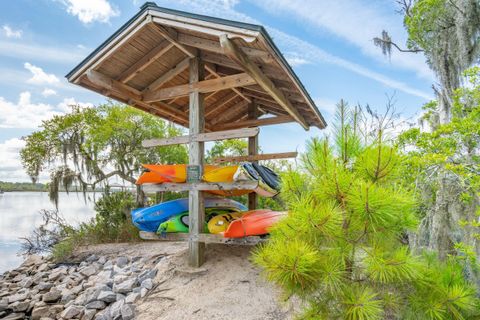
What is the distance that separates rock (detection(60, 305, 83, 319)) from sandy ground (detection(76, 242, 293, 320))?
1012 millimetres

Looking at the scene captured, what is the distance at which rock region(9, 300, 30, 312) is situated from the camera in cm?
518

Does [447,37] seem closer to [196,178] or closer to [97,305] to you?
[196,178]

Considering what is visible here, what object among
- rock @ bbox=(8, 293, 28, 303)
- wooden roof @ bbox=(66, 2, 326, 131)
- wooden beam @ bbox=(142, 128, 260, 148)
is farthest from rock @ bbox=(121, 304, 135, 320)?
wooden roof @ bbox=(66, 2, 326, 131)

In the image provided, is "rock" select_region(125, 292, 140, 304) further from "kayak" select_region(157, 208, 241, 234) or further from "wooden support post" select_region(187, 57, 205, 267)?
"kayak" select_region(157, 208, 241, 234)

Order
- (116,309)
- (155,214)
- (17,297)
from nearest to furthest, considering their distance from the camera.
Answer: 1. (116,309)
2. (155,214)
3. (17,297)

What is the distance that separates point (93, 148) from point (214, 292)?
8.23m

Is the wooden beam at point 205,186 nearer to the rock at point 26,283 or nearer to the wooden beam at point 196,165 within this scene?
the wooden beam at point 196,165

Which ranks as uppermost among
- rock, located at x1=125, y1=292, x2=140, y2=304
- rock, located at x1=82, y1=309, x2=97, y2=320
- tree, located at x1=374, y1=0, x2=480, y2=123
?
tree, located at x1=374, y1=0, x2=480, y2=123

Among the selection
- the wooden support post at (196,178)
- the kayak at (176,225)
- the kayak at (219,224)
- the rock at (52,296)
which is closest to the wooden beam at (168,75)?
the wooden support post at (196,178)

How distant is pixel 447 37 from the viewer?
27.3 ft

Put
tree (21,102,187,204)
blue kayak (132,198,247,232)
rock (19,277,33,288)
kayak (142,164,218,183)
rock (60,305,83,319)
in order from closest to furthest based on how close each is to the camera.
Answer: rock (60,305,83,319) → kayak (142,164,218,183) → blue kayak (132,198,247,232) → rock (19,277,33,288) → tree (21,102,187,204)

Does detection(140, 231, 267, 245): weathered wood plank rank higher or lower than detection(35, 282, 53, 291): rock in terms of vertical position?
higher

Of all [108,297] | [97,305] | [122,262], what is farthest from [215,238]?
[122,262]

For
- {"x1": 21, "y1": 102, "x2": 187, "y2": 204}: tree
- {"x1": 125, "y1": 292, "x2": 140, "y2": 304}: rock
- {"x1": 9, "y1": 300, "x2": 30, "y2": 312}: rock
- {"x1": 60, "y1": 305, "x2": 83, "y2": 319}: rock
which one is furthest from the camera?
{"x1": 21, "y1": 102, "x2": 187, "y2": 204}: tree
